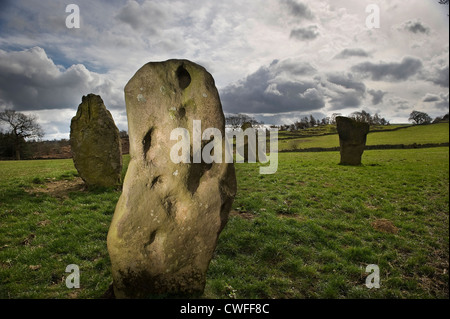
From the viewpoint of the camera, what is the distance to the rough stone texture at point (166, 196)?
4488mm

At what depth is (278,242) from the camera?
7.36 metres

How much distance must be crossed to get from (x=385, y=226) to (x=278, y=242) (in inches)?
155

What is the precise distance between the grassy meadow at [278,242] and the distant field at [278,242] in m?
0.03

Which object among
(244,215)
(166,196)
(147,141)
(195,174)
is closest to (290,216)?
(244,215)

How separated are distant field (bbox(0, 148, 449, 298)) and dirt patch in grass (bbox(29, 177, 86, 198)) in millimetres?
52

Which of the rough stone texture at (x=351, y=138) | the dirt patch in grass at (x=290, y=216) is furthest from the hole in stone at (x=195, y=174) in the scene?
the rough stone texture at (x=351, y=138)

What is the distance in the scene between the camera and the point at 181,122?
481 cm

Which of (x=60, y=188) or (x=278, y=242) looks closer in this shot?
(x=278, y=242)

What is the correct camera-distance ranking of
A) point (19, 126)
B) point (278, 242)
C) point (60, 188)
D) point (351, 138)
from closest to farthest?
point (278, 242), point (60, 188), point (351, 138), point (19, 126)

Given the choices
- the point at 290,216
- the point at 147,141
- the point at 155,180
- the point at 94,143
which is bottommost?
the point at 290,216

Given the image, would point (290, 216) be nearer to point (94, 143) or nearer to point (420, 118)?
point (94, 143)

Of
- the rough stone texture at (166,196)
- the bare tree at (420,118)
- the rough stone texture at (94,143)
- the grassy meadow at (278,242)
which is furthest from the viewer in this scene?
the bare tree at (420,118)

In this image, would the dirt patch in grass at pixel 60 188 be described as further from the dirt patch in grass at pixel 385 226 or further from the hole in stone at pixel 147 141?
the dirt patch in grass at pixel 385 226

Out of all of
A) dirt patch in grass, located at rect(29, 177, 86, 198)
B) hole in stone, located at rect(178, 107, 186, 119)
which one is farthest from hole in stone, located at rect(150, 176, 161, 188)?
dirt patch in grass, located at rect(29, 177, 86, 198)
